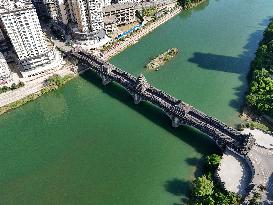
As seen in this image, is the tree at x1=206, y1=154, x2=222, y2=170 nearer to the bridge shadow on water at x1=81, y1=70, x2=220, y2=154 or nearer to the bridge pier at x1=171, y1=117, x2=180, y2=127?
the bridge shadow on water at x1=81, y1=70, x2=220, y2=154

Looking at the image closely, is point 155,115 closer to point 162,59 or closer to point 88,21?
point 162,59

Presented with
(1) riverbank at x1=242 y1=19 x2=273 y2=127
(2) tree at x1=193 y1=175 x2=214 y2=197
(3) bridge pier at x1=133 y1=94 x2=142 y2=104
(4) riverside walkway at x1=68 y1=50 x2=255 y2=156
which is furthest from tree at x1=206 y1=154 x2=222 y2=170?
(3) bridge pier at x1=133 y1=94 x2=142 y2=104

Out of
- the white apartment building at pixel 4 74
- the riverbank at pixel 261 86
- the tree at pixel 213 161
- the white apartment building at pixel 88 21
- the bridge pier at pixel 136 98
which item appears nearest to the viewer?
the tree at pixel 213 161

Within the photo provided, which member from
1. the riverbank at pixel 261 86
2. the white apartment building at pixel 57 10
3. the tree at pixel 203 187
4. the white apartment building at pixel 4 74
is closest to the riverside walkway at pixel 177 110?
the tree at pixel 203 187

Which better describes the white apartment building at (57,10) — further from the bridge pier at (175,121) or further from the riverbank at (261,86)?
the riverbank at (261,86)

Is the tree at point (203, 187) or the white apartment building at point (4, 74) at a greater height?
the tree at point (203, 187)

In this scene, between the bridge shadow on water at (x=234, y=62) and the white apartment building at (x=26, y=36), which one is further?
the bridge shadow on water at (x=234, y=62)
